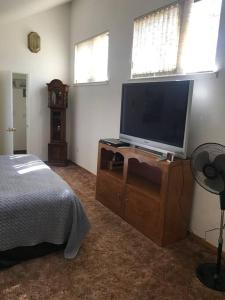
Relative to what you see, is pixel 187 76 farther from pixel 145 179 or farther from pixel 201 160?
pixel 145 179

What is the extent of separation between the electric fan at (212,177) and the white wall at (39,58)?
12.5 ft

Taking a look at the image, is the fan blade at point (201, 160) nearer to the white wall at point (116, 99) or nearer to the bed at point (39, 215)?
the white wall at point (116, 99)

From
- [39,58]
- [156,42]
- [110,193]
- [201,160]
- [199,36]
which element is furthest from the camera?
[39,58]

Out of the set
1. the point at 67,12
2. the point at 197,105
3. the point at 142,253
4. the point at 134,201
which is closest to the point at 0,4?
the point at 67,12

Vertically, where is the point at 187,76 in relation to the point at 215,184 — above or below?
above

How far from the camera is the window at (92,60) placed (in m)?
3.95

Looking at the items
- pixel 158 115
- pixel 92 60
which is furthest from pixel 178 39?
pixel 92 60

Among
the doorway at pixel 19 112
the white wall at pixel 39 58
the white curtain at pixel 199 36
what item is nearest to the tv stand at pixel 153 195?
the white curtain at pixel 199 36

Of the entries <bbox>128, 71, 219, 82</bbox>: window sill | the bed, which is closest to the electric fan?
<bbox>128, 71, 219, 82</bbox>: window sill

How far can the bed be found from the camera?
189 cm

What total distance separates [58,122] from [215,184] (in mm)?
3827

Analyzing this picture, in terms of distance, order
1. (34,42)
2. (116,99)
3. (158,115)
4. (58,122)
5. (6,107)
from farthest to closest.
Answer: (58,122) < (34,42) < (6,107) < (116,99) < (158,115)

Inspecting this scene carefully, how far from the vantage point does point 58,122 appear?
198 inches

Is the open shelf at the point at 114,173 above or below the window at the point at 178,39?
below
